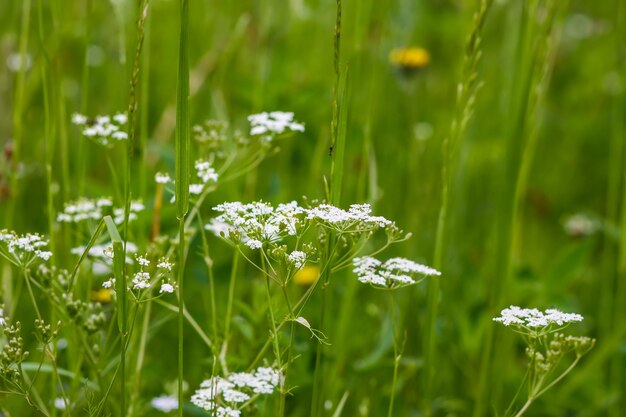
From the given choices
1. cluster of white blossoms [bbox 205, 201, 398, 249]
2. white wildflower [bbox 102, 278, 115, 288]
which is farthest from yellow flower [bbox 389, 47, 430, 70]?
white wildflower [bbox 102, 278, 115, 288]

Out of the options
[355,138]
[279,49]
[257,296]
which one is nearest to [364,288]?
[355,138]

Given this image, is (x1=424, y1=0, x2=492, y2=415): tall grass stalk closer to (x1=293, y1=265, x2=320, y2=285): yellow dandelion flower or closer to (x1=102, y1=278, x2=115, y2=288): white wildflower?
(x1=102, y1=278, x2=115, y2=288): white wildflower

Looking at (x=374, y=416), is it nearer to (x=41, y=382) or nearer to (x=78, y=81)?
(x=41, y=382)

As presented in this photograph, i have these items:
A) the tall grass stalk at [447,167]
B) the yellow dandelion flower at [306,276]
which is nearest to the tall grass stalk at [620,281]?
the tall grass stalk at [447,167]

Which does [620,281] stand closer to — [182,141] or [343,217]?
A: [343,217]

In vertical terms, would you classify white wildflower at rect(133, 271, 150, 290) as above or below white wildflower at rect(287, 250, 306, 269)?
below

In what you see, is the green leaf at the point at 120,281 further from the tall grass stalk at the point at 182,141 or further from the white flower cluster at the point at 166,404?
the white flower cluster at the point at 166,404
